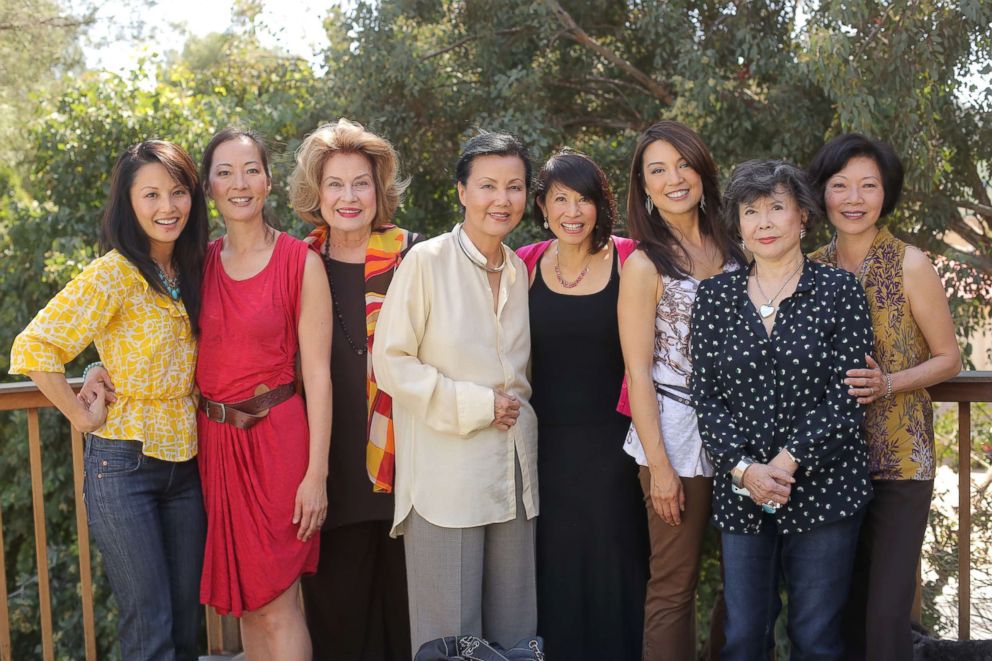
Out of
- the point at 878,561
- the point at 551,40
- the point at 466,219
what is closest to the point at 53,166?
the point at 551,40

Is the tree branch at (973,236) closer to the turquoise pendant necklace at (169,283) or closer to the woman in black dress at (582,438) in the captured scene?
the woman in black dress at (582,438)

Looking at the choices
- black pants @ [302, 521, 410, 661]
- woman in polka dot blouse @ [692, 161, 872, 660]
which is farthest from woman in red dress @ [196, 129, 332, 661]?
woman in polka dot blouse @ [692, 161, 872, 660]

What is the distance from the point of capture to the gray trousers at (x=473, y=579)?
98.3 inches

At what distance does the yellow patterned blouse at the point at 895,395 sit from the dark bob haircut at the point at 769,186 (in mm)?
249

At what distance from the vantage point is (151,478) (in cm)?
251

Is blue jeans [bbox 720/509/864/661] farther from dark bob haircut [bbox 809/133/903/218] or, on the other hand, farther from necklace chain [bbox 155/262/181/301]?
necklace chain [bbox 155/262/181/301]

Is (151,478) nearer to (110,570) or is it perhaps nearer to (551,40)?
(110,570)

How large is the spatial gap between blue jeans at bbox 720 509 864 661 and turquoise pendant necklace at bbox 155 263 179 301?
1.63 m

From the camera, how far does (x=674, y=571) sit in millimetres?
2680

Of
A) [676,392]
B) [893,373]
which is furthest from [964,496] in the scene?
[676,392]

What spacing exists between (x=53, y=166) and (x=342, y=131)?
17.2ft

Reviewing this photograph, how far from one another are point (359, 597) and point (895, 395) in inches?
66.7

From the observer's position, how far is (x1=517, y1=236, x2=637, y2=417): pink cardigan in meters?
2.72

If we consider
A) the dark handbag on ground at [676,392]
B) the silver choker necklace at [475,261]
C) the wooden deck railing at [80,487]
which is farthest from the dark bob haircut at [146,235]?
the dark handbag on ground at [676,392]
